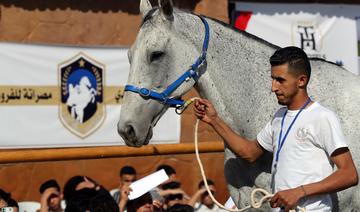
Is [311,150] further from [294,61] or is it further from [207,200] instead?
[207,200]

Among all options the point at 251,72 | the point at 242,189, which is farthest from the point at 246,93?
the point at 242,189

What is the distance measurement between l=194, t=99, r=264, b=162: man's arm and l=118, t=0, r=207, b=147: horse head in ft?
1.07

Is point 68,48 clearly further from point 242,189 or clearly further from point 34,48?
point 242,189

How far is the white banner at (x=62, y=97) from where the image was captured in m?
9.10

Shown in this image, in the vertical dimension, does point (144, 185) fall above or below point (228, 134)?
below

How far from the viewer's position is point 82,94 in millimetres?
9602

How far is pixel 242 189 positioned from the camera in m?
5.11

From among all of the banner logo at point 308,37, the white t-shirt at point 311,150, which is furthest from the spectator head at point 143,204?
the banner logo at point 308,37

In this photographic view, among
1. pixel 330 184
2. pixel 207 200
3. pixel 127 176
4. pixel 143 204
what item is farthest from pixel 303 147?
pixel 207 200

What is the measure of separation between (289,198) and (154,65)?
4.22 ft

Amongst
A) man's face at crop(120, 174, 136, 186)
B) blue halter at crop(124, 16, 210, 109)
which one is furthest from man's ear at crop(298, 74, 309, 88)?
man's face at crop(120, 174, 136, 186)

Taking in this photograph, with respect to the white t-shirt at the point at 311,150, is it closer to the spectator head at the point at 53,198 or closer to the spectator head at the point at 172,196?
the spectator head at the point at 53,198

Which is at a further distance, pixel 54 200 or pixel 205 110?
pixel 54 200

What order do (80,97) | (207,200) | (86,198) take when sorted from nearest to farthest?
(86,198), (207,200), (80,97)
